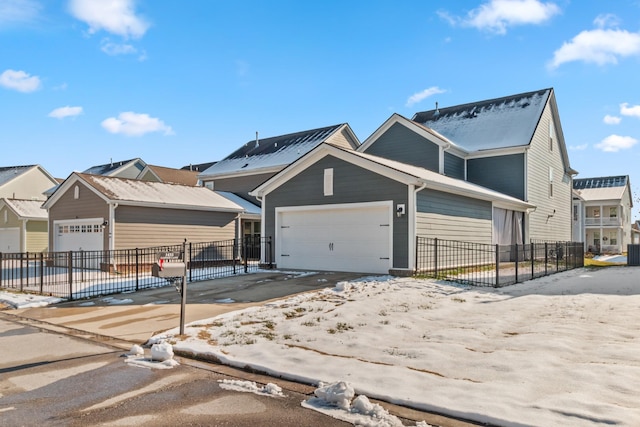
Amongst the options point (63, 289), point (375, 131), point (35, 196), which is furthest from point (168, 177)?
point (63, 289)

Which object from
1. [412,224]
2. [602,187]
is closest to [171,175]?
[412,224]

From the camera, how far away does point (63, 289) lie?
13242mm

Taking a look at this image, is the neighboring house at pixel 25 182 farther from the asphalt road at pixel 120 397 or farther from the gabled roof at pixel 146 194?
the asphalt road at pixel 120 397

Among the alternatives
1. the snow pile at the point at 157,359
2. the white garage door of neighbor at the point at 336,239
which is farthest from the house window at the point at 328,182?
the snow pile at the point at 157,359

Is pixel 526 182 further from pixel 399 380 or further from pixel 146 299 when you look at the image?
pixel 399 380

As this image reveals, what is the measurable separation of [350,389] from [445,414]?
909 mm

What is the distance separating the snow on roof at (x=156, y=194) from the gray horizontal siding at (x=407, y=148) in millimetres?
7713

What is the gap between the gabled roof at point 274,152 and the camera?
27.3 meters

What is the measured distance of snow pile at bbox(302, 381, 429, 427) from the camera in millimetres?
4016

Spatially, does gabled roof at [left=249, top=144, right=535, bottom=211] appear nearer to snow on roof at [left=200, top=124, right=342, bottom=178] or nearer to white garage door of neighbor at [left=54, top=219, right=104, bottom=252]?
white garage door of neighbor at [left=54, top=219, right=104, bottom=252]

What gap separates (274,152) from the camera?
2920 cm

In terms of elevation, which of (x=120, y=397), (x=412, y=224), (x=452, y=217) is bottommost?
(x=120, y=397)

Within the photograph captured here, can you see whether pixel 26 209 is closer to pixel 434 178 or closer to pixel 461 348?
pixel 434 178

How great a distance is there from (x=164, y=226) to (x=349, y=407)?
55.8ft
